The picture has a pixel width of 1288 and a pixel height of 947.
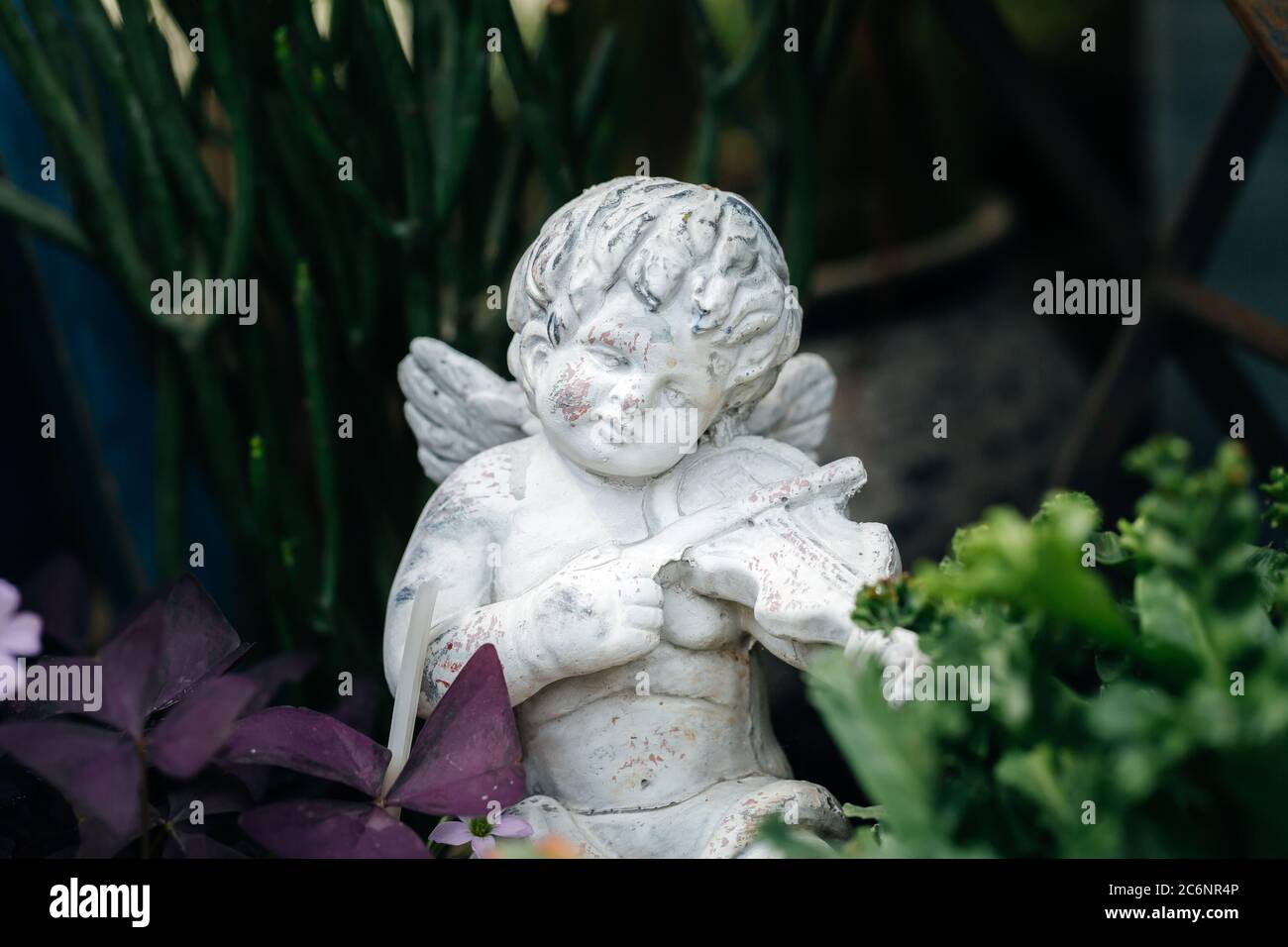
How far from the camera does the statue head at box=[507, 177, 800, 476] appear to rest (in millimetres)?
1151

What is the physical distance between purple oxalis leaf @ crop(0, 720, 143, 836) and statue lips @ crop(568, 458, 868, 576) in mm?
379

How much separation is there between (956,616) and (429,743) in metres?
0.41

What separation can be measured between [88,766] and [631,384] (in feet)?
1.62

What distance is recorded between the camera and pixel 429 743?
109 centimetres

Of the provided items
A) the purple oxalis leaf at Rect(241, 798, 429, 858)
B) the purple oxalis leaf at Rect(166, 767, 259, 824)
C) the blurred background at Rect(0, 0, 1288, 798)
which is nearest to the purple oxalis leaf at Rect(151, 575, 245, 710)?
the purple oxalis leaf at Rect(166, 767, 259, 824)

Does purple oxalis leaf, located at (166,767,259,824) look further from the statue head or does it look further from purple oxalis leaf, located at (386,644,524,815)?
the statue head

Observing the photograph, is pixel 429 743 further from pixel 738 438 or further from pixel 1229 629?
pixel 1229 629

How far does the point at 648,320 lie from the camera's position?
3.78 feet

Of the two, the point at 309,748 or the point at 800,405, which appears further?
the point at 800,405

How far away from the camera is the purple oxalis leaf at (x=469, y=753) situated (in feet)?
3.49

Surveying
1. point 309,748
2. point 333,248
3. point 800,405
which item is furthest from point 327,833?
point 333,248

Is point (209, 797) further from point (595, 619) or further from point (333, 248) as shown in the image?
point (333, 248)

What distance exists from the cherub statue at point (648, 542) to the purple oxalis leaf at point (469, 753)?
6cm
